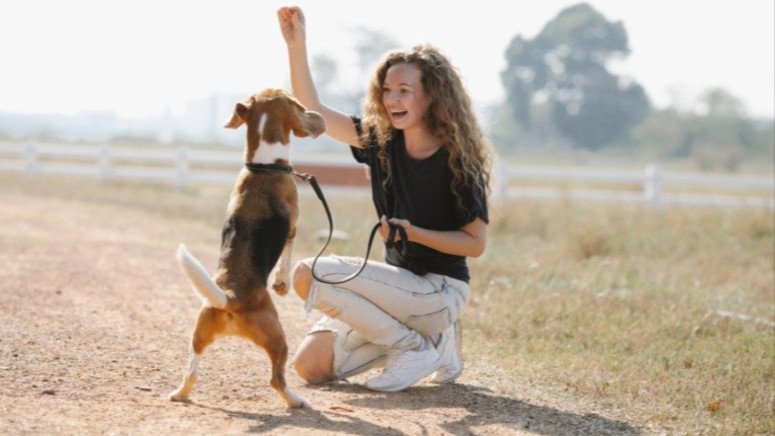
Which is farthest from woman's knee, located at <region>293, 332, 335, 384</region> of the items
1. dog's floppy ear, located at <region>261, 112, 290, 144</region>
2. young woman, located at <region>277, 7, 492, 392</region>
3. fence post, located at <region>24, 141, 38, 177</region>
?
fence post, located at <region>24, 141, 38, 177</region>

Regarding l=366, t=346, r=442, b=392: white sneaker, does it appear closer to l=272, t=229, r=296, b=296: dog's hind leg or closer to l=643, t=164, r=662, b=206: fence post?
l=272, t=229, r=296, b=296: dog's hind leg

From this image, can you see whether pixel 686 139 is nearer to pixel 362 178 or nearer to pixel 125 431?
pixel 362 178

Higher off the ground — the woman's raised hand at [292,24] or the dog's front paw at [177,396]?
the woman's raised hand at [292,24]

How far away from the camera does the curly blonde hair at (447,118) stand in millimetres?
5797

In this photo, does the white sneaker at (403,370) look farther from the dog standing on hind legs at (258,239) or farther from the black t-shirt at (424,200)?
the dog standing on hind legs at (258,239)

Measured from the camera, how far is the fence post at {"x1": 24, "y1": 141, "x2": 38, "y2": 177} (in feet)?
79.8

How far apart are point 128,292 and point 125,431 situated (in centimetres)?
434

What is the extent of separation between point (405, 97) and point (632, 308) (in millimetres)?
3828

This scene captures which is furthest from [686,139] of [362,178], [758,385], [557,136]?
[758,385]

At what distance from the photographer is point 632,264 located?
1238 centimetres

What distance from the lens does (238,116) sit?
17.1 ft

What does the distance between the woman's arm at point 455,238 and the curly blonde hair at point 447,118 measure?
136 millimetres

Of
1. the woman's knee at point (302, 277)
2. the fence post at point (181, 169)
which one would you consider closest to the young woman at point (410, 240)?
the woman's knee at point (302, 277)

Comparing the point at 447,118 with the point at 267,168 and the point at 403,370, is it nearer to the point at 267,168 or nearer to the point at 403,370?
the point at 267,168
